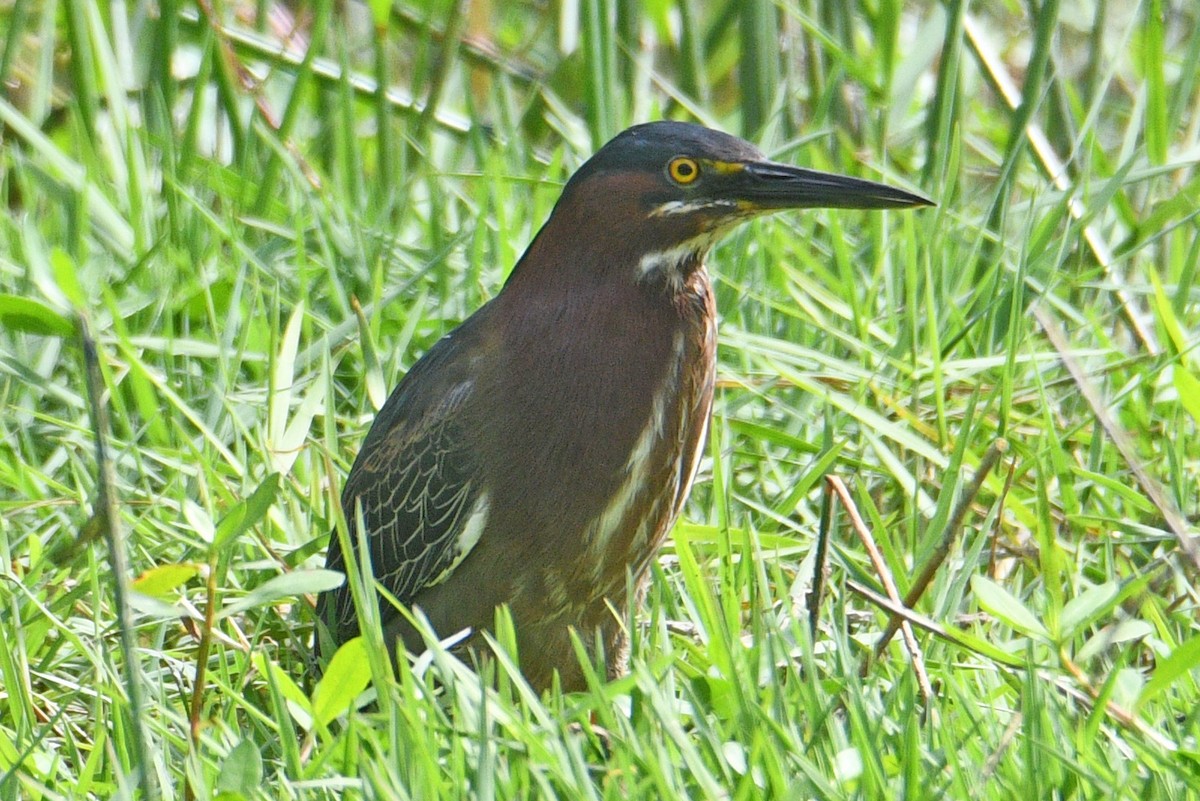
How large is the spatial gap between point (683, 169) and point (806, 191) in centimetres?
27

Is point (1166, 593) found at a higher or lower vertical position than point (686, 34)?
lower

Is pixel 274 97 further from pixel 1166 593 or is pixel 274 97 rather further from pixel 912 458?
pixel 1166 593

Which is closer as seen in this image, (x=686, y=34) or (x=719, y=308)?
(x=719, y=308)

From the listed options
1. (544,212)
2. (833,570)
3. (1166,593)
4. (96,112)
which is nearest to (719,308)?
(544,212)

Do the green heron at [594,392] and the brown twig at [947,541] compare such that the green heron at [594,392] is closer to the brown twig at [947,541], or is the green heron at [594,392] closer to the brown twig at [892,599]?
the brown twig at [892,599]

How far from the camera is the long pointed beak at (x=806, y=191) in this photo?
11.9 ft

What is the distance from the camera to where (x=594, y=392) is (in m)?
3.59

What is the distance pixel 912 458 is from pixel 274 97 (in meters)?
3.21

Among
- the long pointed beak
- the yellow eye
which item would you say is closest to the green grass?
the long pointed beak

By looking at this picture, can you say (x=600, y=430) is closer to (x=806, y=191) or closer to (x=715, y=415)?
(x=806, y=191)

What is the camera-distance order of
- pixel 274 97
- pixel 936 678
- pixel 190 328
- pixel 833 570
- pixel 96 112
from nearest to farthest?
pixel 936 678 → pixel 833 570 → pixel 190 328 → pixel 96 112 → pixel 274 97

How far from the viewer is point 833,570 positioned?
12.9ft

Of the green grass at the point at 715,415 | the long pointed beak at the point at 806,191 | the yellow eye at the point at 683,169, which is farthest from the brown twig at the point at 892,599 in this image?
the yellow eye at the point at 683,169

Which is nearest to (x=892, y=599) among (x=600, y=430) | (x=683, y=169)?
(x=600, y=430)
